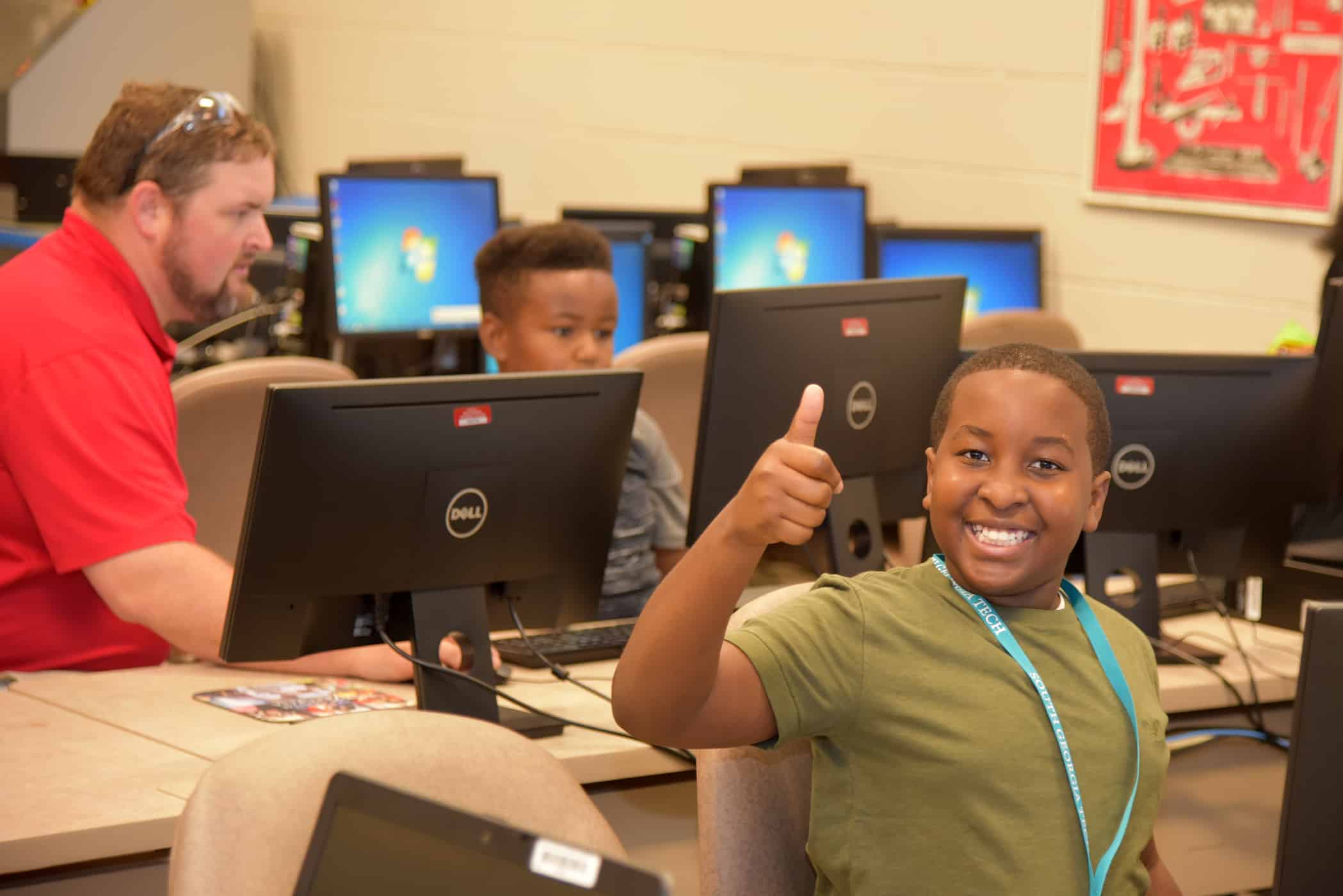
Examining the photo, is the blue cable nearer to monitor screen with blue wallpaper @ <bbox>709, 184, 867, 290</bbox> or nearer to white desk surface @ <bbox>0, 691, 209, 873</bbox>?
white desk surface @ <bbox>0, 691, 209, 873</bbox>

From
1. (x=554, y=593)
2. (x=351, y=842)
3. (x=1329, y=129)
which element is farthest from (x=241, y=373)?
(x=1329, y=129)

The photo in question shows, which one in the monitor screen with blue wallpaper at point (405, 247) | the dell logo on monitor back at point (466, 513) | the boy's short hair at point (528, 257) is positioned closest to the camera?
the dell logo on monitor back at point (466, 513)

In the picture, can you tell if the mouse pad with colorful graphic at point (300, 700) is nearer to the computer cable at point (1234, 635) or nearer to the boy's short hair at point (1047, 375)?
the boy's short hair at point (1047, 375)

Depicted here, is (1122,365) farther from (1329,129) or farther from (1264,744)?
(1329,129)

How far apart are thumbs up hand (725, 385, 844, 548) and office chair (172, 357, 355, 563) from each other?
1389 mm

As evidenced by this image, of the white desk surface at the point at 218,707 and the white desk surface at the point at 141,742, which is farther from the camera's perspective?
the white desk surface at the point at 218,707

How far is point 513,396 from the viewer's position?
6.20 ft

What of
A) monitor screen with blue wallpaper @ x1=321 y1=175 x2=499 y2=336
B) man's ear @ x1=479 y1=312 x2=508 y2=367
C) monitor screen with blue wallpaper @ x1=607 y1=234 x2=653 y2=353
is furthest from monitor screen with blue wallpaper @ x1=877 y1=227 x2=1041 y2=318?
man's ear @ x1=479 y1=312 x2=508 y2=367

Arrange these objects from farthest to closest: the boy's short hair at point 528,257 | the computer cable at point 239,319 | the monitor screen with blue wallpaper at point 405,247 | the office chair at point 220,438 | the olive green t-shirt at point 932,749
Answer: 1. the computer cable at point 239,319
2. the monitor screen with blue wallpaper at point 405,247
3. the boy's short hair at point 528,257
4. the office chair at point 220,438
5. the olive green t-shirt at point 932,749

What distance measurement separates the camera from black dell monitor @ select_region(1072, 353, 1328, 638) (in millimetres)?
2316

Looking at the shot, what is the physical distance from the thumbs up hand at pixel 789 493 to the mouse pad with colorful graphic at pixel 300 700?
2.77 ft

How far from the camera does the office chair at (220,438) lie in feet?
8.13

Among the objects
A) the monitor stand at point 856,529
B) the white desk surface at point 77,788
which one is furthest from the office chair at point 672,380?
the white desk surface at point 77,788

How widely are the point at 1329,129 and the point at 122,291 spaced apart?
2884 mm
